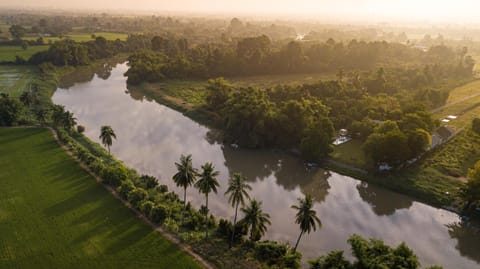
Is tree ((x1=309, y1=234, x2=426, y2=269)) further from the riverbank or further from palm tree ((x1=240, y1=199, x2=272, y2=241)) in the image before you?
the riverbank

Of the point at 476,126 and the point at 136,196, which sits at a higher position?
the point at 476,126

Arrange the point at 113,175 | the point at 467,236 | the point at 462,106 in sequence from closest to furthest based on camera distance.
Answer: the point at 467,236 → the point at 113,175 → the point at 462,106

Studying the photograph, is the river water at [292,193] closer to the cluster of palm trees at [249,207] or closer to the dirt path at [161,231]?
the cluster of palm trees at [249,207]

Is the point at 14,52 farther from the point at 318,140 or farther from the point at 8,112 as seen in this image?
the point at 318,140

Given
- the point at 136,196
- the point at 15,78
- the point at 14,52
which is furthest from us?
the point at 14,52

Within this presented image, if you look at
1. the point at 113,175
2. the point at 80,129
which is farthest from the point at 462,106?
the point at 80,129

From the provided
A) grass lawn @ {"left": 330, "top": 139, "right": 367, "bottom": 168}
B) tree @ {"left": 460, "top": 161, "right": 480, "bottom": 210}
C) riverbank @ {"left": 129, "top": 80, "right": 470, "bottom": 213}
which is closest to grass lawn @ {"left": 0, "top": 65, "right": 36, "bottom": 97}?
grass lawn @ {"left": 330, "top": 139, "right": 367, "bottom": 168}

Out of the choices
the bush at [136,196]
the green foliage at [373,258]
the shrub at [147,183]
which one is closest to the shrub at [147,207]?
the bush at [136,196]

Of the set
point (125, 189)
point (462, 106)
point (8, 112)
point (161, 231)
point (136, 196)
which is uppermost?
point (462, 106)
